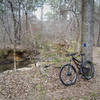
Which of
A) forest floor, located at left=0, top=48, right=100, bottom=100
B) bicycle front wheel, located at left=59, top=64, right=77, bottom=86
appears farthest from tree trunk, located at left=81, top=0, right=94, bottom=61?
forest floor, located at left=0, top=48, right=100, bottom=100

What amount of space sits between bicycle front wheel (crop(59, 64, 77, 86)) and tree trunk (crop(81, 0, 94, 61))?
29.7 inches

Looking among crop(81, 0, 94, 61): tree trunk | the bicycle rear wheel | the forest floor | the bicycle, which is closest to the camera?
the forest floor

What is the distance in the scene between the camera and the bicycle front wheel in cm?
314

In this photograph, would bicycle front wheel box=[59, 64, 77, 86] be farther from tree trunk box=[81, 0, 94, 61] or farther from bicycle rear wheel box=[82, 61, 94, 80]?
tree trunk box=[81, 0, 94, 61]

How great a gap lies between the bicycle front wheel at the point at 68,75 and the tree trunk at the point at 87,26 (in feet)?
2.48

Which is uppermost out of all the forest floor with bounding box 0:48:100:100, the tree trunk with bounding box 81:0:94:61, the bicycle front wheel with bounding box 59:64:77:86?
the tree trunk with bounding box 81:0:94:61

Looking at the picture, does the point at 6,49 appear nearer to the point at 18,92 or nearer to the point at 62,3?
the point at 62,3

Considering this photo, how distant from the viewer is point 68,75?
10.5 feet

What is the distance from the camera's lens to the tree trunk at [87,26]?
11.0ft

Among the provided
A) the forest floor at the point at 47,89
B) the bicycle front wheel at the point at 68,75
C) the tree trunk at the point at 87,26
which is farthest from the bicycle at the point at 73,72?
the tree trunk at the point at 87,26

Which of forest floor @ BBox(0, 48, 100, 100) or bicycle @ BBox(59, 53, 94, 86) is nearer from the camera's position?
forest floor @ BBox(0, 48, 100, 100)

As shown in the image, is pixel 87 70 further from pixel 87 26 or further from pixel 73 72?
pixel 87 26

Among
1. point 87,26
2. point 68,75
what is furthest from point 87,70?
point 87,26

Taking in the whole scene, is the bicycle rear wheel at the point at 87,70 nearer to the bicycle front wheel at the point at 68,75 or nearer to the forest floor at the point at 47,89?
the forest floor at the point at 47,89
